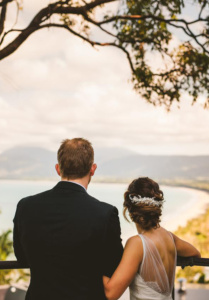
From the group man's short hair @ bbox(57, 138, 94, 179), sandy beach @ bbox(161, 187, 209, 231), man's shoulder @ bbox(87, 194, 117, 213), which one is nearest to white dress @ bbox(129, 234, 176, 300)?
man's shoulder @ bbox(87, 194, 117, 213)

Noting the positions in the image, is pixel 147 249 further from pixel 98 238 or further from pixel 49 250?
pixel 49 250

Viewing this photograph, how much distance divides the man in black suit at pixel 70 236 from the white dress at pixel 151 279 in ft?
0.68

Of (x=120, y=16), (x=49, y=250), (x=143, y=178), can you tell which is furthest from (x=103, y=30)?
(x=49, y=250)

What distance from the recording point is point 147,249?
2.06 m

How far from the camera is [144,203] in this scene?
213cm

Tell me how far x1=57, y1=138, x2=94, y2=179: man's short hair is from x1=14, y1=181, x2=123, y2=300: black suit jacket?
0.19ft

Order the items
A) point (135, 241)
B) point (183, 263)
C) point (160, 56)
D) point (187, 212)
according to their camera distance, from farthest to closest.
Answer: point (187, 212) → point (160, 56) → point (183, 263) → point (135, 241)

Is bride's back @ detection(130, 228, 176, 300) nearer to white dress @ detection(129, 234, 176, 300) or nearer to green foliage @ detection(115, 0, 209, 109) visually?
white dress @ detection(129, 234, 176, 300)

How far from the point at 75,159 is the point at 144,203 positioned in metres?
0.48

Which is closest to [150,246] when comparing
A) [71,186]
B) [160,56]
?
[71,186]

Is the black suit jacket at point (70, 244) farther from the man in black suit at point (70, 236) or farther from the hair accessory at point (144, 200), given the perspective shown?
the hair accessory at point (144, 200)

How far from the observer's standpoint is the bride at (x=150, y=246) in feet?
6.82

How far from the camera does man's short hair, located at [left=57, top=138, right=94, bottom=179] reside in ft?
6.28

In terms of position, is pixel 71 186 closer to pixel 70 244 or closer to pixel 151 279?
pixel 70 244
